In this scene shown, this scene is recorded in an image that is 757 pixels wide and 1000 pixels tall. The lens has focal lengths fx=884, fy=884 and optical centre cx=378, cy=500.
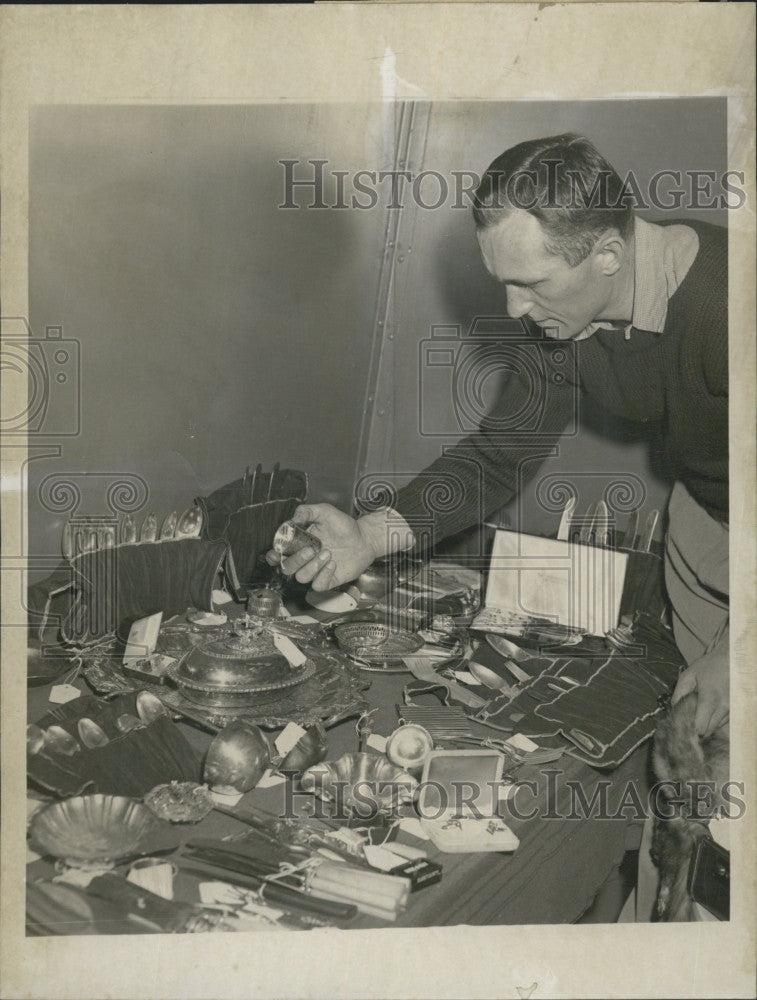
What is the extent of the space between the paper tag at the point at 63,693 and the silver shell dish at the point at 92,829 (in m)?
0.16

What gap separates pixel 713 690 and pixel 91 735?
1.05 meters

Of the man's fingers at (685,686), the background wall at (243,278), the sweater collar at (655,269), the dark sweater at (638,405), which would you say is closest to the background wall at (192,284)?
the background wall at (243,278)

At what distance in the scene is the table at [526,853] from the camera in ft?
4.47

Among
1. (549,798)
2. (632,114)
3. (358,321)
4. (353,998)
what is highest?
(632,114)

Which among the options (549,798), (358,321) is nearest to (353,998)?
(549,798)

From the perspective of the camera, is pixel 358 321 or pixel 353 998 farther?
pixel 358 321

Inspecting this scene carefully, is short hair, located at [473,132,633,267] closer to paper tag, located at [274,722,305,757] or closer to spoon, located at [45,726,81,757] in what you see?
paper tag, located at [274,722,305,757]

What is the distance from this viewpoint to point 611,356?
1597 mm

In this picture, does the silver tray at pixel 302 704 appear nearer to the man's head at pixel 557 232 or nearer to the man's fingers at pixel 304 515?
the man's fingers at pixel 304 515

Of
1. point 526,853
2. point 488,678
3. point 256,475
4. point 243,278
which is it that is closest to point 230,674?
point 256,475

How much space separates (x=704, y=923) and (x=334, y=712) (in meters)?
0.72

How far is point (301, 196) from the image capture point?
1.50 m

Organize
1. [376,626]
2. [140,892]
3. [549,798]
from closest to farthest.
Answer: [140,892] < [549,798] < [376,626]

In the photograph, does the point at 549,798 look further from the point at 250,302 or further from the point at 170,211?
the point at 170,211
